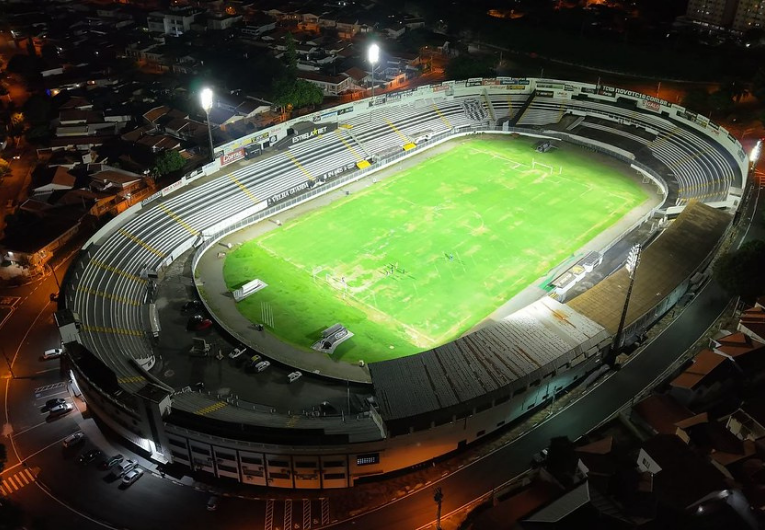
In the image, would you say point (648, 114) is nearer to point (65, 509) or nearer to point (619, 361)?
point (619, 361)

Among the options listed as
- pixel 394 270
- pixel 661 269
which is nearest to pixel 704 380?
pixel 661 269

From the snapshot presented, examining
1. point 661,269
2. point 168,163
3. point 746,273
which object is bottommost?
point 168,163

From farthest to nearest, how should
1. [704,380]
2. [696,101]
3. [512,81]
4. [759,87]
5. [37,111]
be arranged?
[512,81], [37,111], [759,87], [696,101], [704,380]

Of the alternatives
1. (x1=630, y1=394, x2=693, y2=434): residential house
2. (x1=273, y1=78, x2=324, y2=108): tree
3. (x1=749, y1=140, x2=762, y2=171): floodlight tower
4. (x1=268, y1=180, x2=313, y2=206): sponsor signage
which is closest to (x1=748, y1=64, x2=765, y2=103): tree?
(x1=749, y1=140, x2=762, y2=171): floodlight tower

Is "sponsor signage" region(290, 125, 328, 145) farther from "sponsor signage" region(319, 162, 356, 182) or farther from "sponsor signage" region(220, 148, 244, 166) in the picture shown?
"sponsor signage" region(220, 148, 244, 166)

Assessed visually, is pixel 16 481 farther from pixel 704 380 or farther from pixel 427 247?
pixel 704 380

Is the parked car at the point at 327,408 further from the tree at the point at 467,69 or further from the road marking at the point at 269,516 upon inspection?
the tree at the point at 467,69

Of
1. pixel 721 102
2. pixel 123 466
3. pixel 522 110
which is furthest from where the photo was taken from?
pixel 522 110

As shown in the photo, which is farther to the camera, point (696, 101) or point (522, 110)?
point (522, 110)
